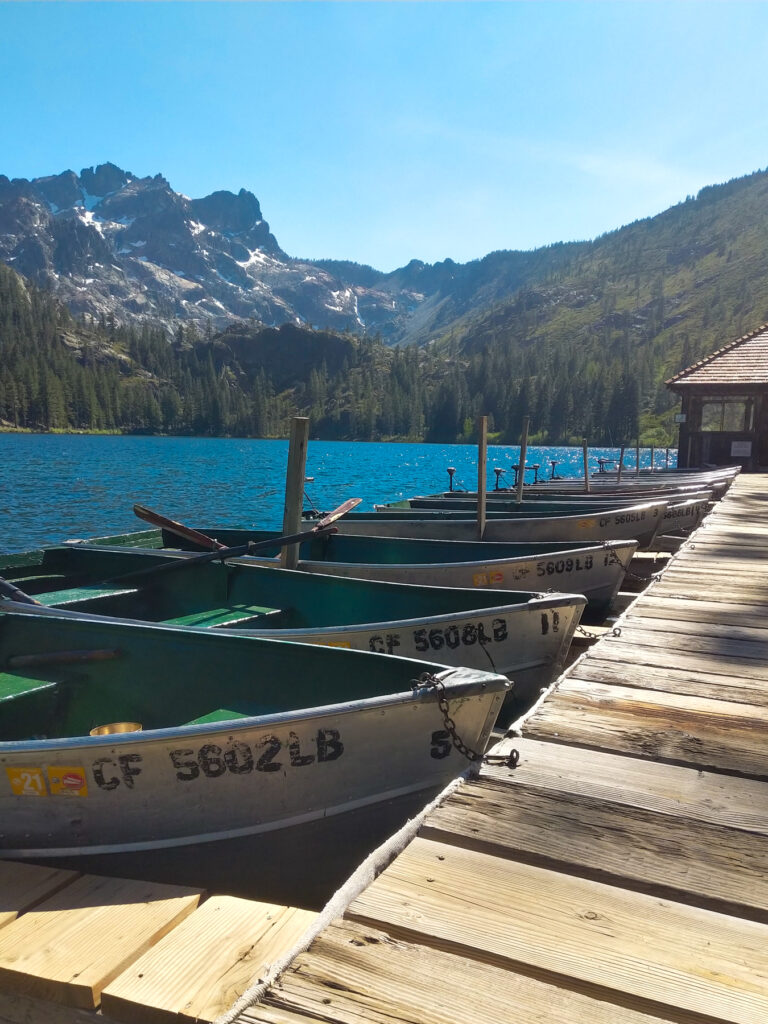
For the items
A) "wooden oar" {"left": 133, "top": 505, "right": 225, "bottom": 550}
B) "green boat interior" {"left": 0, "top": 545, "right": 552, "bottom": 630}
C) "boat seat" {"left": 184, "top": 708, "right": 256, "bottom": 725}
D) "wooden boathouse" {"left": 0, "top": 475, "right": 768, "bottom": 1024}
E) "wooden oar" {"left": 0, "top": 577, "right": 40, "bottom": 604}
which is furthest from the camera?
"wooden oar" {"left": 133, "top": 505, "right": 225, "bottom": 550}

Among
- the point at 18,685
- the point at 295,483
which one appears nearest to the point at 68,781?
the point at 18,685

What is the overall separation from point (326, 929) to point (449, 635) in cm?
460

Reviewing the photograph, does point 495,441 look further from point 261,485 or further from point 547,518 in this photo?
point 547,518

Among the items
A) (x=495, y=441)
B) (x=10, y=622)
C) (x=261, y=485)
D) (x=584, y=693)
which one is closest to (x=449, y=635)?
(x=584, y=693)

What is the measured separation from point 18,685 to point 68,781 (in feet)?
6.74

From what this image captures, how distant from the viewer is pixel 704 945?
8.50 ft

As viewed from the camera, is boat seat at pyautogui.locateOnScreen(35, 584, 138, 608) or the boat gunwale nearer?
the boat gunwale

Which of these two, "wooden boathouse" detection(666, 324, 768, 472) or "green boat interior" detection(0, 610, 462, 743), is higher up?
"wooden boathouse" detection(666, 324, 768, 472)

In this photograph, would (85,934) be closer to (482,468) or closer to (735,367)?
(482,468)

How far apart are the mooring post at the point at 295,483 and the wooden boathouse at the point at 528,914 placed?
511 centimetres

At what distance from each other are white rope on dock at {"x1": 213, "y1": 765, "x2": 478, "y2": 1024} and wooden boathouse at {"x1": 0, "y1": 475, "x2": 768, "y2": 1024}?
1 centimetres

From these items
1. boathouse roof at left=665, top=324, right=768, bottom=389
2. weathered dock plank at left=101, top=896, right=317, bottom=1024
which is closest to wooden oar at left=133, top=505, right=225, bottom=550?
weathered dock plank at left=101, top=896, right=317, bottom=1024

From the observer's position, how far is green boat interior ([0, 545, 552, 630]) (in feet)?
26.6

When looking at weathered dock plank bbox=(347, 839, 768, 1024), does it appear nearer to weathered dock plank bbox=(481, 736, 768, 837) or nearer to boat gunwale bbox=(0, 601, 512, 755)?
weathered dock plank bbox=(481, 736, 768, 837)
